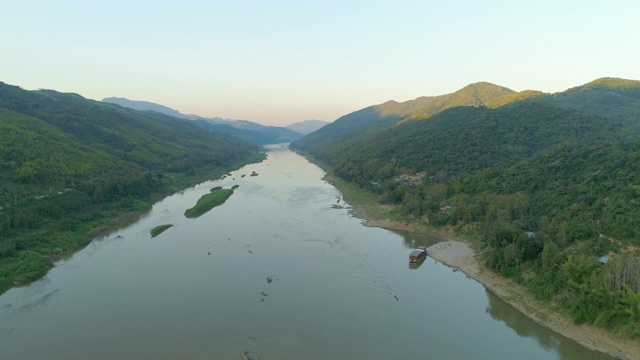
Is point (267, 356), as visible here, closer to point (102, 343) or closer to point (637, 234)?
point (102, 343)

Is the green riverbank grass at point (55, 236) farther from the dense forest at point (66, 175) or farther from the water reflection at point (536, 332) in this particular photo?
the water reflection at point (536, 332)

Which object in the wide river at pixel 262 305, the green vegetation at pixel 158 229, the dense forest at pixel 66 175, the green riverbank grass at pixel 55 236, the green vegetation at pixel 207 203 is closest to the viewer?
the wide river at pixel 262 305

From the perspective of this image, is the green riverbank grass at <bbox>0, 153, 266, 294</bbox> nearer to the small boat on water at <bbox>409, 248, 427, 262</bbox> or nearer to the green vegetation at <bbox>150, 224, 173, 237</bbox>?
the green vegetation at <bbox>150, 224, 173, 237</bbox>

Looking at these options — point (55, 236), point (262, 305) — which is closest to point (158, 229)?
point (55, 236)

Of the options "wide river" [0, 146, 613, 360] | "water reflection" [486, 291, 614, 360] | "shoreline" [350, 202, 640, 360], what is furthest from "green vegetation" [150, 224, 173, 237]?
"water reflection" [486, 291, 614, 360]

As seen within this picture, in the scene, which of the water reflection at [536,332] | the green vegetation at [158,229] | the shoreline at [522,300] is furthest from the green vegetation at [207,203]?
the water reflection at [536,332]

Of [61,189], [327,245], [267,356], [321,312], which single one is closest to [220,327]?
[267,356]

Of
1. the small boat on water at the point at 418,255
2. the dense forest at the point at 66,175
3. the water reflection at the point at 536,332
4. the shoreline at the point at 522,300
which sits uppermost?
the dense forest at the point at 66,175
